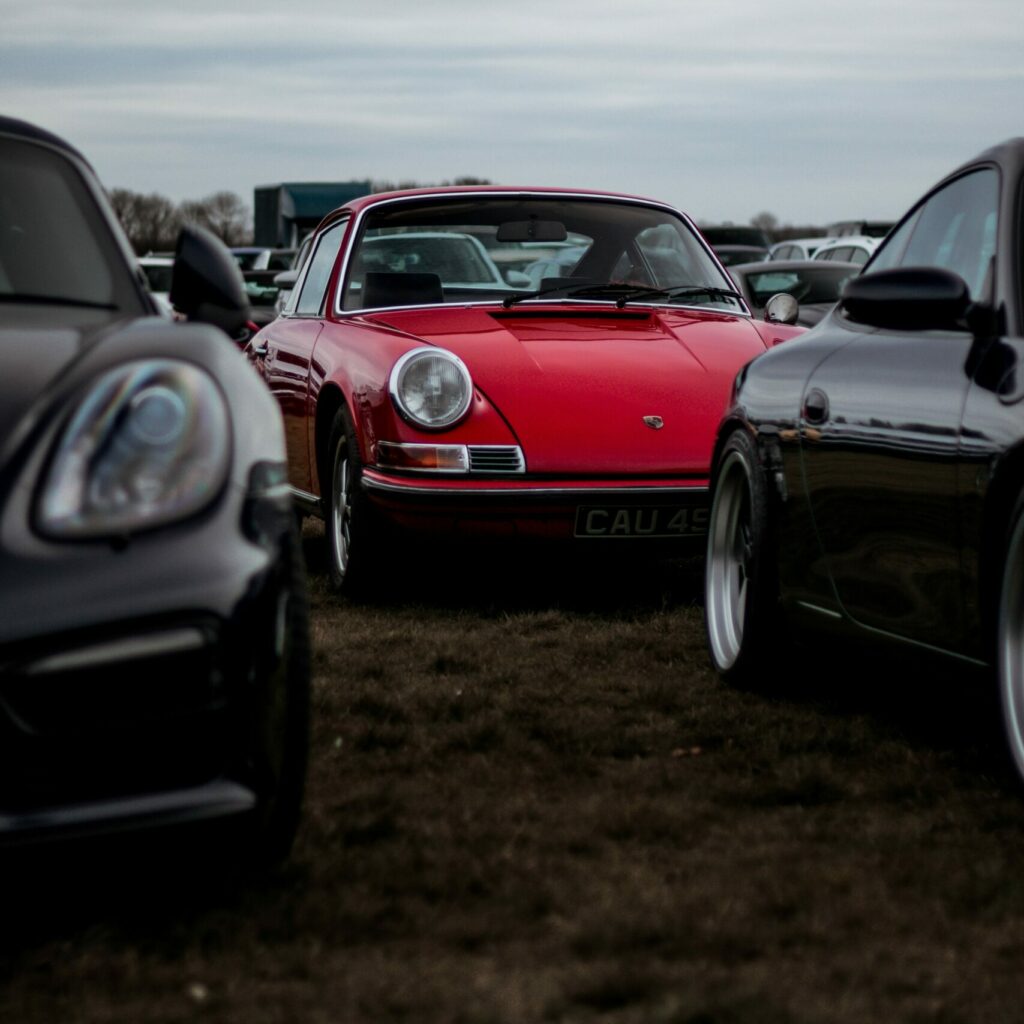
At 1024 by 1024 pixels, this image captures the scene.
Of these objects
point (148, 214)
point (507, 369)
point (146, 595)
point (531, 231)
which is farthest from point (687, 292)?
point (148, 214)

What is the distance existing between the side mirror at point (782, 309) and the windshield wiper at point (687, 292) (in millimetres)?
297

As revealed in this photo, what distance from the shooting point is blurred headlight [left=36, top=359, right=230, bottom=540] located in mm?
2932

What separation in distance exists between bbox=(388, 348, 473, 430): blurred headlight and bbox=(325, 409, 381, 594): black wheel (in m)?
0.36

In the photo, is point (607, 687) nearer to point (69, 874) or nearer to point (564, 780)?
point (564, 780)

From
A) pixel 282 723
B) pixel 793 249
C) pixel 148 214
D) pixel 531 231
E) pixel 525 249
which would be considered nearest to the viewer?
pixel 282 723

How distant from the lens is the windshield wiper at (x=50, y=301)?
378 centimetres

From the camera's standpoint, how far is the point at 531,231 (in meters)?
7.78

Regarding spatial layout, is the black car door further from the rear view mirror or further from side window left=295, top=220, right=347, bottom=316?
side window left=295, top=220, right=347, bottom=316

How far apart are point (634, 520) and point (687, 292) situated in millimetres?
1607

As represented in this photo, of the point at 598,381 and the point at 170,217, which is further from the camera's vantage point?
the point at 170,217

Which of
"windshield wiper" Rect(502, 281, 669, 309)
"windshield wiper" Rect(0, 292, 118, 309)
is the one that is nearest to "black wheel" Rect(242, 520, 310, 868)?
"windshield wiper" Rect(0, 292, 118, 309)

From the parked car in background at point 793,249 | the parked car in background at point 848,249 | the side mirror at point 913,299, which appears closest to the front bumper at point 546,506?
the side mirror at point 913,299

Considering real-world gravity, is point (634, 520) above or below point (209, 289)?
below

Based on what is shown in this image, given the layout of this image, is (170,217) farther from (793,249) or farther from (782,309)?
(782,309)
